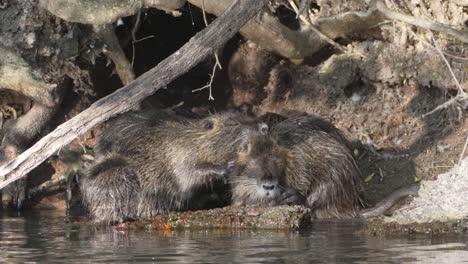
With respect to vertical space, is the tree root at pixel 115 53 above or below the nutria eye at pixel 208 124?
above

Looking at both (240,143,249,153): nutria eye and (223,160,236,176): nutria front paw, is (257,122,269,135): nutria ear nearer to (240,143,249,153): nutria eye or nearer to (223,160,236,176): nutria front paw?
(240,143,249,153): nutria eye

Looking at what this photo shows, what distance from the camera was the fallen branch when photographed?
7793mm

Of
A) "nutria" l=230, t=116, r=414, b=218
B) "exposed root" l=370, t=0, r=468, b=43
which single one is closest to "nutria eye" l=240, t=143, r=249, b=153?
"nutria" l=230, t=116, r=414, b=218

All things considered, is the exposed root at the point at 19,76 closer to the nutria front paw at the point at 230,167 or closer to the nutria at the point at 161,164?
the nutria at the point at 161,164

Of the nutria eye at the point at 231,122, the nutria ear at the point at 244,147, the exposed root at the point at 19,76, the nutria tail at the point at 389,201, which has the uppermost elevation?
the exposed root at the point at 19,76

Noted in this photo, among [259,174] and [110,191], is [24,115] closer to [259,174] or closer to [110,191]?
[110,191]

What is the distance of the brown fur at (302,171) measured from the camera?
9070mm

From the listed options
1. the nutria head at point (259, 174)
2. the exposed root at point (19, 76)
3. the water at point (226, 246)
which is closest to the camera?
the water at point (226, 246)

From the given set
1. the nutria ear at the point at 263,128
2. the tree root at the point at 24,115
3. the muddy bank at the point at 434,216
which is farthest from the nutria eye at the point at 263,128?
the tree root at the point at 24,115

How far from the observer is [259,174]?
9.00 meters

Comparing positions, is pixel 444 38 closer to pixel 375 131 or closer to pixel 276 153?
pixel 375 131

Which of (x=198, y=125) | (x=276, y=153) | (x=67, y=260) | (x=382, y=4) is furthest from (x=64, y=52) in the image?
(x=67, y=260)

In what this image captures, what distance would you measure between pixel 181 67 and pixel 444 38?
3257 mm

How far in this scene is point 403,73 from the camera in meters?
10.4
